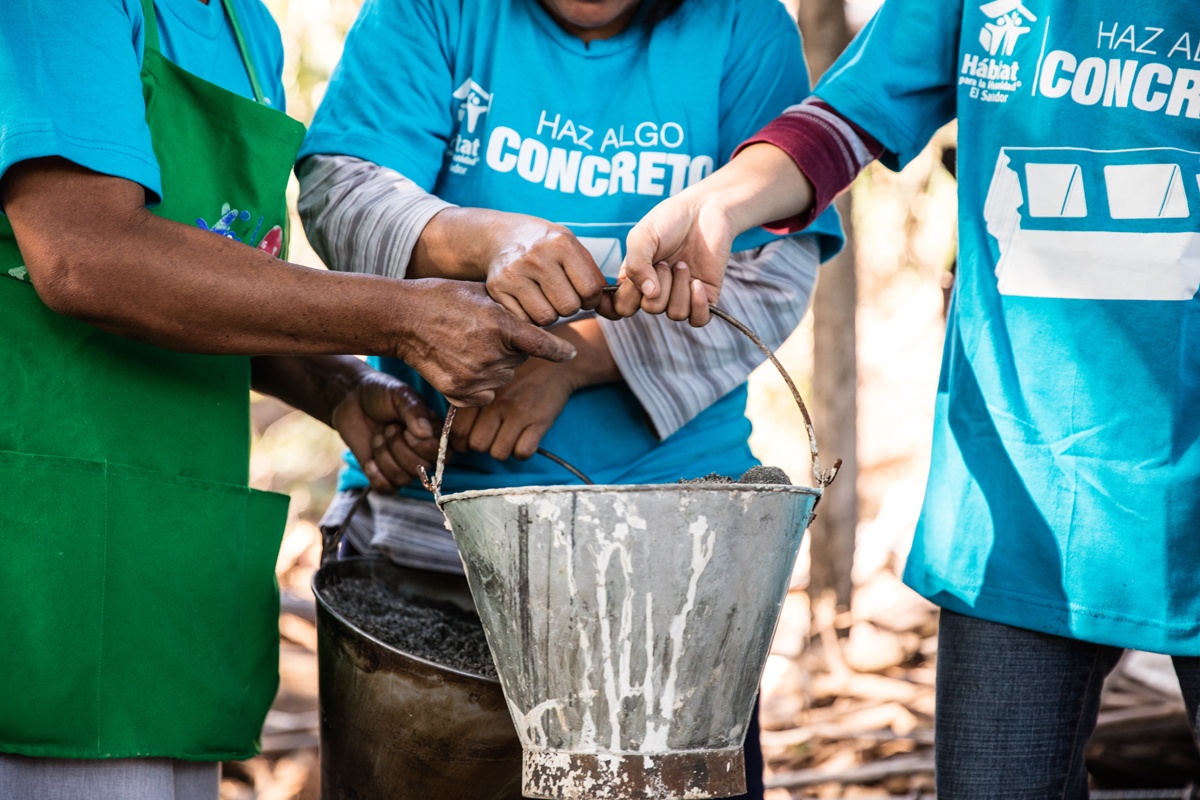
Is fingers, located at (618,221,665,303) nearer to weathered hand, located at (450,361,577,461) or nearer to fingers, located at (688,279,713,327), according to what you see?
fingers, located at (688,279,713,327)

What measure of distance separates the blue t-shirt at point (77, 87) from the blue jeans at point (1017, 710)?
1.41 m

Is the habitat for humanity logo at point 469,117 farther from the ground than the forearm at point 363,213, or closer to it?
farther from the ground

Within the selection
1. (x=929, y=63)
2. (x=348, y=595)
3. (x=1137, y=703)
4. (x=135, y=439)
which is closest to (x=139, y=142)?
(x=135, y=439)

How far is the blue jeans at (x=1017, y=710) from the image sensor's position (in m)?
1.74

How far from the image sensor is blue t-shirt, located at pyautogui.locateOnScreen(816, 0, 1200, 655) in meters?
1.62

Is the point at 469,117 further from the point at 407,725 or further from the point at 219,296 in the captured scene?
the point at 407,725

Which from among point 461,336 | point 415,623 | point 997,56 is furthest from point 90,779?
point 997,56

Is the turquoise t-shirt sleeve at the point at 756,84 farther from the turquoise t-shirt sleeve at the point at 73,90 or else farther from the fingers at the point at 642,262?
the turquoise t-shirt sleeve at the point at 73,90

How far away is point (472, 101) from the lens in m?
1.97

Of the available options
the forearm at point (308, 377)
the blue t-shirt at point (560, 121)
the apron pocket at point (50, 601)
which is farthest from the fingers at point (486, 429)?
the apron pocket at point (50, 601)

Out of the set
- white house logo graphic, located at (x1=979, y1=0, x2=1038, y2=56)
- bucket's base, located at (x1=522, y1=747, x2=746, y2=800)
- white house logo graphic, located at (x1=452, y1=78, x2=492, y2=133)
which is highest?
white house logo graphic, located at (x1=979, y1=0, x2=1038, y2=56)

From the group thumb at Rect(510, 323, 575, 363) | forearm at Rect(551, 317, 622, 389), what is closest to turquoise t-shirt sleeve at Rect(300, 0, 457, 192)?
forearm at Rect(551, 317, 622, 389)

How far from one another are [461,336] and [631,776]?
65cm

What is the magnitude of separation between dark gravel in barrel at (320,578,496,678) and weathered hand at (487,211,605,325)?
0.55 m
